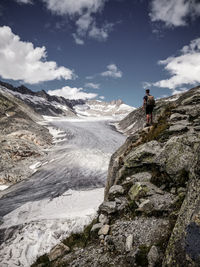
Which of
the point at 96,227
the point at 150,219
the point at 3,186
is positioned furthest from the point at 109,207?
the point at 3,186

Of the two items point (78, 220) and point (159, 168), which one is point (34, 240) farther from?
point (159, 168)

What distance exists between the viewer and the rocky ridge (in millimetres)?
3375

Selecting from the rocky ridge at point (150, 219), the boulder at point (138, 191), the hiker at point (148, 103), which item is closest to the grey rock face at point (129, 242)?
the rocky ridge at point (150, 219)

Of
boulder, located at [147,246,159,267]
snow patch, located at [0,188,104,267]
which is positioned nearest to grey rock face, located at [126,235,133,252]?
boulder, located at [147,246,159,267]

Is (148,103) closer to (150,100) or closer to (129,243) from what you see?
(150,100)

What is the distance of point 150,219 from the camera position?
5137 millimetres

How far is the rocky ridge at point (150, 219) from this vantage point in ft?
11.1

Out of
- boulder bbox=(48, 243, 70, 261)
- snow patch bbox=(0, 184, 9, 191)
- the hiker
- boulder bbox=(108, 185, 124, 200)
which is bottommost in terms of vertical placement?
snow patch bbox=(0, 184, 9, 191)

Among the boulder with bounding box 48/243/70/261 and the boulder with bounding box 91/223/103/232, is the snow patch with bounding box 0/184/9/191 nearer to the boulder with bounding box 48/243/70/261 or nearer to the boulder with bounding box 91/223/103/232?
the boulder with bounding box 48/243/70/261

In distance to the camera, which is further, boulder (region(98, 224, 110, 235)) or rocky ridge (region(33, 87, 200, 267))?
boulder (region(98, 224, 110, 235))

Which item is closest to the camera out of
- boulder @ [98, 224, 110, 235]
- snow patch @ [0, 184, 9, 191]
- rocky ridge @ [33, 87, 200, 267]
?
rocky ridge @ [33, 87, 200, 267]

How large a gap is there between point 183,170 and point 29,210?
44.3ft

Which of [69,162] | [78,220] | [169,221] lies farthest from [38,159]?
[169,221]

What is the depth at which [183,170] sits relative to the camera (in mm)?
6176
